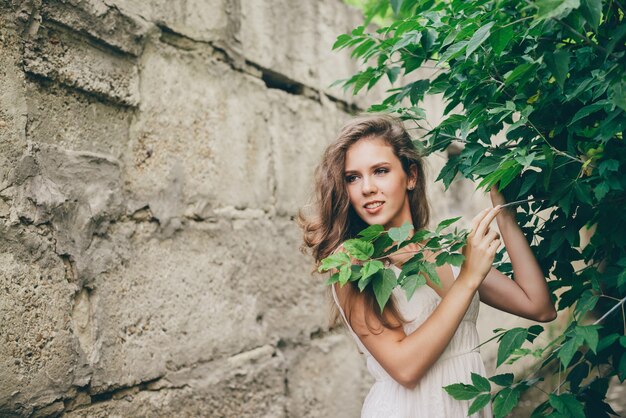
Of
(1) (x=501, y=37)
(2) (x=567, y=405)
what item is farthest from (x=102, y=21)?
(2) (x=567, y=405)

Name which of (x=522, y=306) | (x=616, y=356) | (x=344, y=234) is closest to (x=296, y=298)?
(x=344, y=234)

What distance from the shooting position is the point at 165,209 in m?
2.24

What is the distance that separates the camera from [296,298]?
285cm

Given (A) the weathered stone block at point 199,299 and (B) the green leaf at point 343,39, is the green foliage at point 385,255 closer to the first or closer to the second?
(B) the green leaf at point 343,39

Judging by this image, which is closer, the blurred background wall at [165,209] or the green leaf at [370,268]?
the green leaf at [370,268]

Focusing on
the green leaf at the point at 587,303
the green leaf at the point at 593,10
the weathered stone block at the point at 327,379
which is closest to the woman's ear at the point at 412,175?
the green leaf at the point at 587,303

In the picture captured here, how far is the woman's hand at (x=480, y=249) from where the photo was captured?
1.50 metres

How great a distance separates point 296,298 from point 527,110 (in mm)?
1758

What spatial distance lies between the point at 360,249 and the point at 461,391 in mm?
408

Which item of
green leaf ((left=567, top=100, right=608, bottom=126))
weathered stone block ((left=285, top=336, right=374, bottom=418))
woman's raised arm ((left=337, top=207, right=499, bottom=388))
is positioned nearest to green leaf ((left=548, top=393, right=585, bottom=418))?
woman's raised arm ((left=337, top=207, right=499, bottom=388))

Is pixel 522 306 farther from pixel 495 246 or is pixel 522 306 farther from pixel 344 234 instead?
pixel 344 234

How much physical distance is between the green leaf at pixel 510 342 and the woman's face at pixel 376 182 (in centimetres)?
53

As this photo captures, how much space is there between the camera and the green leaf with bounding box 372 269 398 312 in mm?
1339

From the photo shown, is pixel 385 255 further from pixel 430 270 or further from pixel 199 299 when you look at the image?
pixel 199 299
